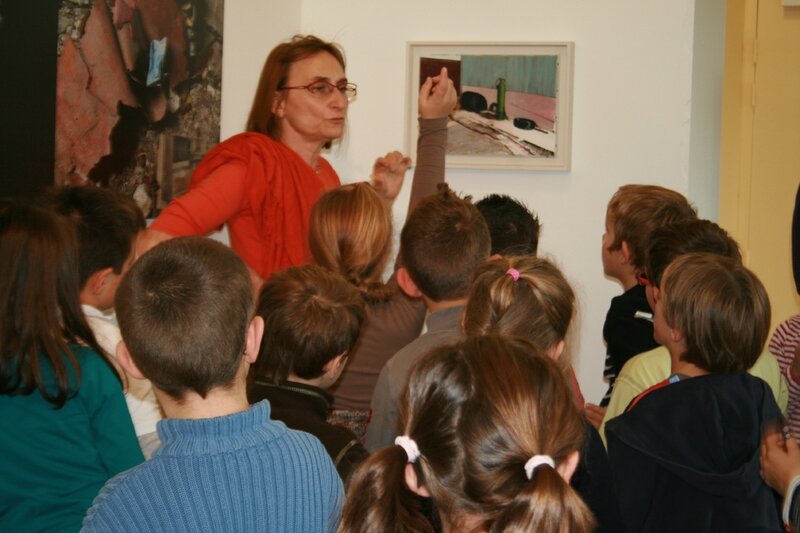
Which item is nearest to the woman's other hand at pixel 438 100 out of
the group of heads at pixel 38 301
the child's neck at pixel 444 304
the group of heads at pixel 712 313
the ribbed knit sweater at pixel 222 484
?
the child's neck at pixel 444 304

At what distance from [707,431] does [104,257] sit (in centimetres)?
153

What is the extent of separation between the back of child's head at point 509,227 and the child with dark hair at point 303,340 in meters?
1.07

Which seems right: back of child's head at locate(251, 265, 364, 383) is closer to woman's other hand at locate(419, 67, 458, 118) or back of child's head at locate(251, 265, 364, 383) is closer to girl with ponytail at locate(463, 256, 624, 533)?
girl with ponytail at locate(463, 256, 624, 533)

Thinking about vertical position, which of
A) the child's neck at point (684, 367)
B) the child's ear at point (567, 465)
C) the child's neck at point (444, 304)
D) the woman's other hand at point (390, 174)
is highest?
the woman's other hand at point (390, 174)

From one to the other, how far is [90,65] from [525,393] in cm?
202

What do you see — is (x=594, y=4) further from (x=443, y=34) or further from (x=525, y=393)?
(x=525, y=393)

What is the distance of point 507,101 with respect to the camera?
4.23m

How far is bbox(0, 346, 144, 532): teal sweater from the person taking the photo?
188 centimetres

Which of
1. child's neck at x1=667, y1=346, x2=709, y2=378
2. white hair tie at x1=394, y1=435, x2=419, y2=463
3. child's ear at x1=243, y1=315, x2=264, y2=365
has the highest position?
child's ear at x1=243, y1=315, x2=264, y2=365

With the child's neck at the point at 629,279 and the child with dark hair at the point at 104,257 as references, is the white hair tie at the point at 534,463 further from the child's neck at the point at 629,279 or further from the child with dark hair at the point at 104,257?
the child's neck at the point at 629,279

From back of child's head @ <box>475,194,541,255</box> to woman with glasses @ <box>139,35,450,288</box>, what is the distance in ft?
1.11

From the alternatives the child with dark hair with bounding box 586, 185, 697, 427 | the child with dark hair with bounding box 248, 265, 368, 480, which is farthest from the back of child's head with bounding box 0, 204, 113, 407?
the child with dark hair with bounding box 586, 185, 697, 427

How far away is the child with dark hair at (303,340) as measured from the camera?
2037 millimetres

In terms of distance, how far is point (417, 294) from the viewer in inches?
103
